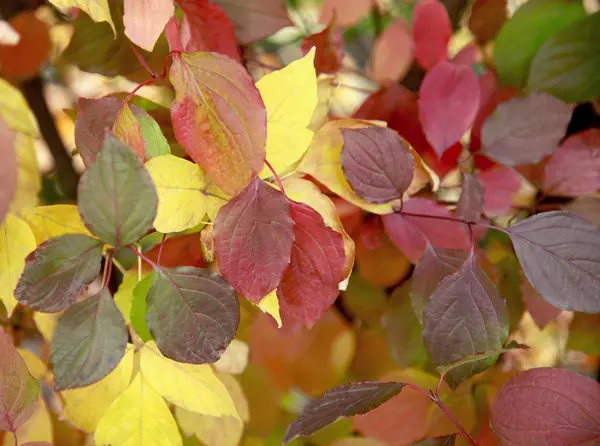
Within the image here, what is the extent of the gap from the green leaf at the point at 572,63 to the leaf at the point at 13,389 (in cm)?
36

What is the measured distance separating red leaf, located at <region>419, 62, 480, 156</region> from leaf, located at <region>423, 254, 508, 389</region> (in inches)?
3.7

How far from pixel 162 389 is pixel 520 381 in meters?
0.18

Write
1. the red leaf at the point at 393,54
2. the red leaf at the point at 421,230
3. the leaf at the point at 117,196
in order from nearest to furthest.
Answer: the leaf at the point at 117,196 → the red leaf at the point at 421,230 → the red leaf at the point at 393,54

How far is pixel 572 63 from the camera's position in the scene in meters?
0.36

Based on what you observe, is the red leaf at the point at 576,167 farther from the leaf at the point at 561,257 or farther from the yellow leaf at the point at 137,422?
the yellow leaf at the point at 137,422

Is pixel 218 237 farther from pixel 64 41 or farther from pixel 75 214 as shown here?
pixel 64 41

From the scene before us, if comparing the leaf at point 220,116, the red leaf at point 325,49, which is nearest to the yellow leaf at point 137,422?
the leaf at point 220,116

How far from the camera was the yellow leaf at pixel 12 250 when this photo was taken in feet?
0.84

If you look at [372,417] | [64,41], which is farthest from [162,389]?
[64,41]

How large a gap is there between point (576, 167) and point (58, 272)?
32 centimetres

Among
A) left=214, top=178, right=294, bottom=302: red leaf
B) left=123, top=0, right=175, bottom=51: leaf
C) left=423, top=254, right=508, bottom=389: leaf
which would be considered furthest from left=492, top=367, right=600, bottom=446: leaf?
left=123, top=0, right=175, bottom=51: leaf

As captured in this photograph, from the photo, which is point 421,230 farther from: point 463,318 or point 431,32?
point 431,32

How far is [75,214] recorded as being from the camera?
0.89 ft

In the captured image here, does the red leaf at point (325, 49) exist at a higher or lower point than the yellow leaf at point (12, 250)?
higher
